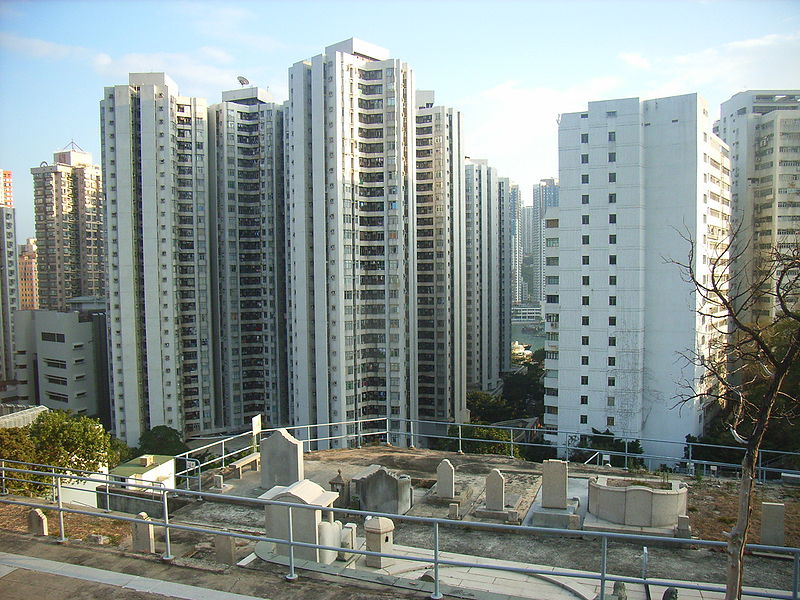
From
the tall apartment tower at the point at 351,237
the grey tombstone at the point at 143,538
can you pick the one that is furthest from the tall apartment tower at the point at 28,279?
the grey tombstone at the point at 143,538

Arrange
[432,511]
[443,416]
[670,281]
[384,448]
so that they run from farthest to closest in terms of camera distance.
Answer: [443,416]
[670,281]
[384,448]
[432,511]

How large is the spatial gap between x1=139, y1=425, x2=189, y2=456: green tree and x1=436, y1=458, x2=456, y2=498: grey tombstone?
4319 cm

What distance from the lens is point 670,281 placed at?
139 feet

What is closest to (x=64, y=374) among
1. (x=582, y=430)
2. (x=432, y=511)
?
(x=582, y=430)

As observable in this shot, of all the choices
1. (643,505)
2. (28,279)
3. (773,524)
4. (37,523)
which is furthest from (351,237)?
(28,279)

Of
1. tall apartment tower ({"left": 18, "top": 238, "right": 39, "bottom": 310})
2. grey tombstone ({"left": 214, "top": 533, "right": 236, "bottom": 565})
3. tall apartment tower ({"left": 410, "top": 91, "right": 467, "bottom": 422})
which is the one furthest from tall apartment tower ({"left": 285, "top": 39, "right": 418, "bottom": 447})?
tall apartment tower ({"left": 18, "top": 238, "right": 39, "bottom": 310})

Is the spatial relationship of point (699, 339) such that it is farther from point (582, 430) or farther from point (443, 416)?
point (443, 416)

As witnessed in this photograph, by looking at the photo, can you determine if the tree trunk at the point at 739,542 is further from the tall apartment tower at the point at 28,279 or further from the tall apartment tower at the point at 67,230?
the tall apartment tower at the point at 28,279

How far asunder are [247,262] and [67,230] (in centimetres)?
3318

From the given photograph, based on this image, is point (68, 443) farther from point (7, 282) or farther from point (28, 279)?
point (28, 279)

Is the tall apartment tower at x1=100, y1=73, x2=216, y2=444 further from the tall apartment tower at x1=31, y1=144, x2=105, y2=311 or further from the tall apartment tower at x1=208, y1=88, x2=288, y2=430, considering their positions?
the tall apartment tower at x1=31, y1=144, x2=105, y2=311

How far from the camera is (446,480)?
15.4 meters

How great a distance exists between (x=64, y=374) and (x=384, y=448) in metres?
57.6

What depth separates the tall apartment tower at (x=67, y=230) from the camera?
3196 inches
